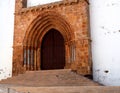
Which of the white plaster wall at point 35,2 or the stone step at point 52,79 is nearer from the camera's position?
the stone step at point 52,79

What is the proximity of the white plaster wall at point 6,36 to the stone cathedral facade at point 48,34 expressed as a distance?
645 millimetres

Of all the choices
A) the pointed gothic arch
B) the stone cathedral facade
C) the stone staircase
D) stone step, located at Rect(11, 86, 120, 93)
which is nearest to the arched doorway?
the stone cathedral facade

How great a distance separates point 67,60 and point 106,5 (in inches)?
104

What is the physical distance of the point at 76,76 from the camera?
7.46 m

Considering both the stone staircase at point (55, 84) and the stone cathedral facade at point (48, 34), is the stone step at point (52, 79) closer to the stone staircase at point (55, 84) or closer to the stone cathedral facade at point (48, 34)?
the stone staircase at point (55, 84)

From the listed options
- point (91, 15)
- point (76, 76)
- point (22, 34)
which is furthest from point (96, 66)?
point (22, 34)

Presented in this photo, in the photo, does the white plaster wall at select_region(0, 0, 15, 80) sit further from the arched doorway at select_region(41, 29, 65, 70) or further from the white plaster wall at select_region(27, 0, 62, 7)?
the arched doorway at select_region(41, 29, 65, 70)

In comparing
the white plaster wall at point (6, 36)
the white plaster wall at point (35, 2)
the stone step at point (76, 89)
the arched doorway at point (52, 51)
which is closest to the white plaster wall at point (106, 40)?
the arched doorway at point (52, 51)

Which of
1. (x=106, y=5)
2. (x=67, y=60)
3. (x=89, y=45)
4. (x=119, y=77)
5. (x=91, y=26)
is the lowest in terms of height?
(x=119, y=77)

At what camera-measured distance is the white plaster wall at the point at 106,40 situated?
329 inches

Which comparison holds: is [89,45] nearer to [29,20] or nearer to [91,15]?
[91,15]

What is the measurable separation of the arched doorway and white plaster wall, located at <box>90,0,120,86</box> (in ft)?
5.13

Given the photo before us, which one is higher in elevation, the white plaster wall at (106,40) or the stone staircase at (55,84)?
the white plaster wall at (106,40)

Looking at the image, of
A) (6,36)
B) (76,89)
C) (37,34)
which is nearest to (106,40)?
(37,34)
